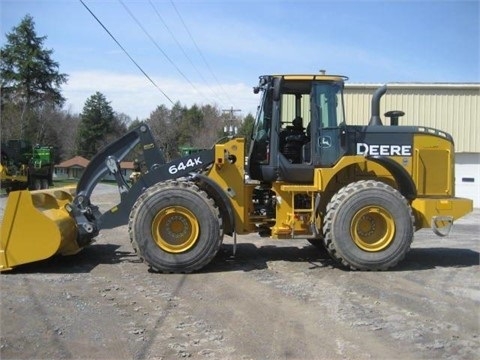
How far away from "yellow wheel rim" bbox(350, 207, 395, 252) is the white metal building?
46.1 feet

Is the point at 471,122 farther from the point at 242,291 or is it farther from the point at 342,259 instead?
the point at 242,291

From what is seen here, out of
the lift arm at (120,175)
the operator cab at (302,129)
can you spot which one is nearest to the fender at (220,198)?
the lift arm at (120,175)

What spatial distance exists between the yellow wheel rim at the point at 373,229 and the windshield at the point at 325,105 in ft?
4.89

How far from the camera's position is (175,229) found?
7.97 metres

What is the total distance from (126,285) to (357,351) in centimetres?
344

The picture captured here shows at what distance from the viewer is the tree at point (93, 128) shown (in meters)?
66.7

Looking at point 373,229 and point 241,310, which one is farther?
point 373,229

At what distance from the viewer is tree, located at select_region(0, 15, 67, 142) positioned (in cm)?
5247

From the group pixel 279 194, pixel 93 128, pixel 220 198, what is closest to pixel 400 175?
pixel 279 194

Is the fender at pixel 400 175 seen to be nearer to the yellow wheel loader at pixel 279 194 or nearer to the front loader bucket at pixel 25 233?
the yellow wheel loader at pixel 279 194

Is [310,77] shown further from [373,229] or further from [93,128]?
[93,128]

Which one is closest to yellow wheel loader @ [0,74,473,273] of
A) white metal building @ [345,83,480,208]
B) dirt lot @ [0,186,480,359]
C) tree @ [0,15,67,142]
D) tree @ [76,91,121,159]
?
dirt lot @ [0,186,480,359]

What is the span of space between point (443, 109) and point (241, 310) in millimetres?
18319

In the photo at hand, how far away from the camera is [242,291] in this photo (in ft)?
22.5
